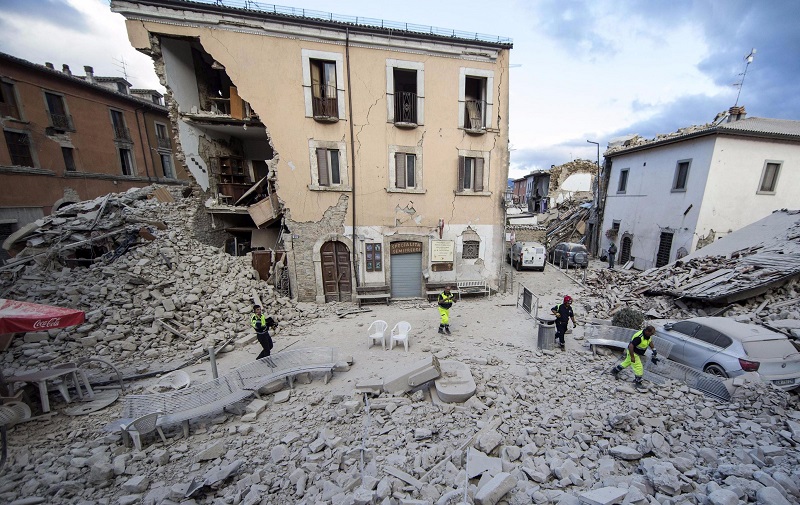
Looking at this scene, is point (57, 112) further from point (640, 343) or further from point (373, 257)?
point (640, 343)

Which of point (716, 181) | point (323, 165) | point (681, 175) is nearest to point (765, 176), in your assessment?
point (716, 181)

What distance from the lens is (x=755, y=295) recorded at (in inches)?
368

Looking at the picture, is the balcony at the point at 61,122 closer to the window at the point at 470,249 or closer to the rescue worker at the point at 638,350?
the window at the point at 470,249

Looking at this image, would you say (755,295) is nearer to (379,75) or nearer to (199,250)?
(379,75)

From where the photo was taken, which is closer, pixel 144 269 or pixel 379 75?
pixel 144 269

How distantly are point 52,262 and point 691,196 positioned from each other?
28.7 metres

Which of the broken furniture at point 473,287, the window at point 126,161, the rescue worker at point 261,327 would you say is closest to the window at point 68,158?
the window at point 126,161

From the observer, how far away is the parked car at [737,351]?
5801 millimetres

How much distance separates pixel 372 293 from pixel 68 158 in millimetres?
24840

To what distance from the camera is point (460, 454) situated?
440cm

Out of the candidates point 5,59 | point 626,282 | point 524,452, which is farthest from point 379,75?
point 5,59

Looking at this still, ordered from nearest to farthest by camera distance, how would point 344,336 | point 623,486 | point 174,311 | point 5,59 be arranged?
1. point 623,486
2. point 174,311
3. point 344,336
4. point 5,59

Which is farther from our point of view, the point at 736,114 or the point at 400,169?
the point at 736,114

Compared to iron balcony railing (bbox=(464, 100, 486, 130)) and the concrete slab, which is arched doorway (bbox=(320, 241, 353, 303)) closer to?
the concrete slab
